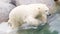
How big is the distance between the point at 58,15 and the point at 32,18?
380 mm

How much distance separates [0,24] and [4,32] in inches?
7.9

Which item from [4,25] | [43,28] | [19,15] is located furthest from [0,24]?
[43,28]

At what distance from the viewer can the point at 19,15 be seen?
3.54ft

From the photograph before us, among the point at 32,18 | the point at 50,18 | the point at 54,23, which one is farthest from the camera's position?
the point at 50,18

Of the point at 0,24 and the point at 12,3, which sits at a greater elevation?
the point at 12,3

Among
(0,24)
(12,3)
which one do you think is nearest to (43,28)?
(0,24)

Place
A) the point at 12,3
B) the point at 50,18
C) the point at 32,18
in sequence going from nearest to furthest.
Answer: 1. the point at 32,18
2. the point at 50,18
3. the point at 12,3

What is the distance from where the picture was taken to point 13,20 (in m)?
1.10

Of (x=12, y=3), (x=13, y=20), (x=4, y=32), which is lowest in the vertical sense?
(x=4, y=32)

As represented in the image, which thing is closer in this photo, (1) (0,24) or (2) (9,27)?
(2) (9,27)

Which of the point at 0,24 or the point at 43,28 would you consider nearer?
the point at 43,28

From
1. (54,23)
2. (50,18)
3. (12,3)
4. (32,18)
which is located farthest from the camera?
(12,3)

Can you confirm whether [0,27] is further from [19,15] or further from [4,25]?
[19,15]

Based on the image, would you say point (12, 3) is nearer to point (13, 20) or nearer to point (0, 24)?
point (0, 24)
